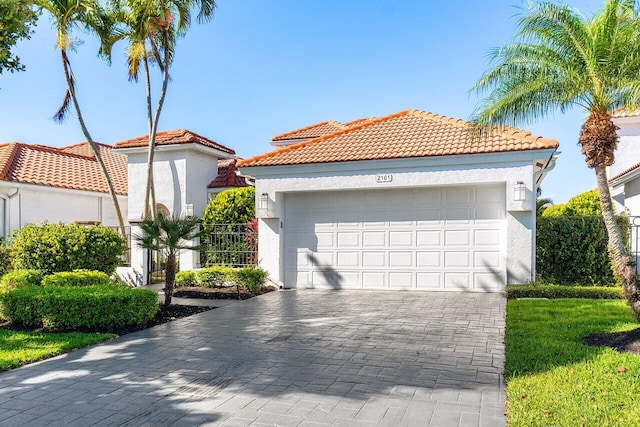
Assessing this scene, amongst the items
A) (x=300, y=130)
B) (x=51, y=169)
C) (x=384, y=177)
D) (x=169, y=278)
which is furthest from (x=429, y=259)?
(x=51, y=169)

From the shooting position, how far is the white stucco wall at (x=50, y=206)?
17.7m

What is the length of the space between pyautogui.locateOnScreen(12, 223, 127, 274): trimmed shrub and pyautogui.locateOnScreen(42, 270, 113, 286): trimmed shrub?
1.53 metres

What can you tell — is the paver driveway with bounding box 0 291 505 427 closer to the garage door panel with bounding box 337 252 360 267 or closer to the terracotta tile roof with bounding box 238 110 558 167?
the garage door panel with bounding box 337 252 360 267

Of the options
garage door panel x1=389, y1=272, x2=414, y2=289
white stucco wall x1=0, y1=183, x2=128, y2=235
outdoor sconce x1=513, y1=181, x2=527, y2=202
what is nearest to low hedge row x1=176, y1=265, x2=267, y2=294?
garage door panel x1=389, y1=272, x2=414, y2=289

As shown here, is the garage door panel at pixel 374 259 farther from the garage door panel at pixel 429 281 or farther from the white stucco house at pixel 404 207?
the garage door panel at pixel 429 281

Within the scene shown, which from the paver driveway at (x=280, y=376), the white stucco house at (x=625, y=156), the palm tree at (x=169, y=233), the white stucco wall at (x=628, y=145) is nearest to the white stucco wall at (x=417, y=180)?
the paver driveway at (x=280, y=376)

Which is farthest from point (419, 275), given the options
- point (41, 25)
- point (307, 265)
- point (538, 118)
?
point (41, 25)

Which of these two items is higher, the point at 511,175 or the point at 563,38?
the point at 563,38

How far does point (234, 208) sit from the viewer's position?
16.6 m

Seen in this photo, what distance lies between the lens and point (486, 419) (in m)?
4.34

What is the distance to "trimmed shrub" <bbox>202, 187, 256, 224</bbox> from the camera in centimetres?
1659

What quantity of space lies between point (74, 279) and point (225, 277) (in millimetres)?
3761

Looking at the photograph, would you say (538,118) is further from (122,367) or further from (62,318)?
(62,318)

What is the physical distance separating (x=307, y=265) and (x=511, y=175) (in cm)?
630
